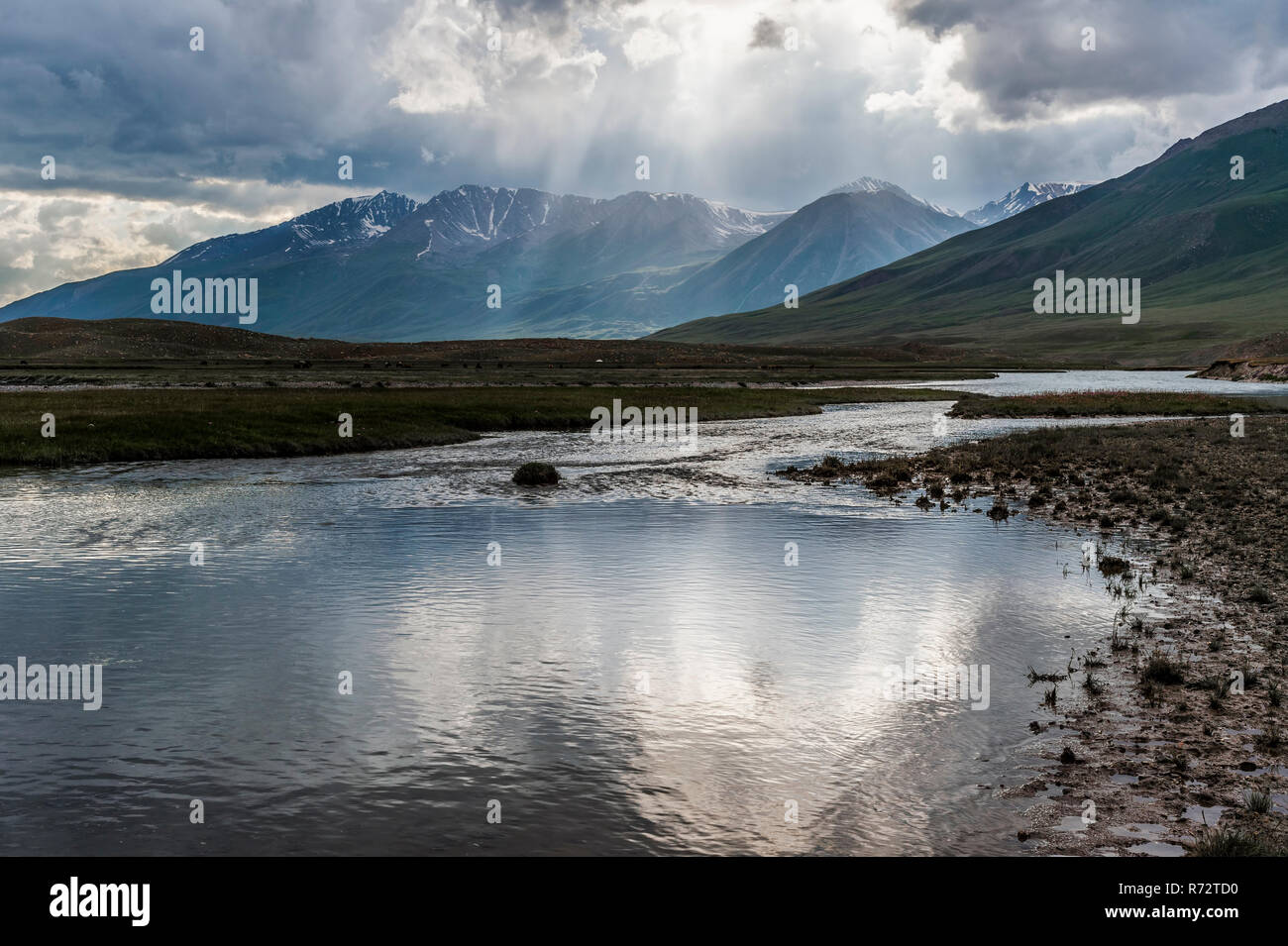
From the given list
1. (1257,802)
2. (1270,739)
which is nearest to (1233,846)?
(1257,802)

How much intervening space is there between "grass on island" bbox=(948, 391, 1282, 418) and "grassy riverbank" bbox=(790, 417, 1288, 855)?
41703 millimetres

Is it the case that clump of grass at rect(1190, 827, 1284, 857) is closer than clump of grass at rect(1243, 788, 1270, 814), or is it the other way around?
clump of grass at rect(1190, 827, 1284, 857)

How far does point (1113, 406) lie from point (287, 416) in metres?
69.2

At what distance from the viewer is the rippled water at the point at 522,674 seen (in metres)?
11.5

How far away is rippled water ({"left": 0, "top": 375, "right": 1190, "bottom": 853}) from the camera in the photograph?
11.5 metres

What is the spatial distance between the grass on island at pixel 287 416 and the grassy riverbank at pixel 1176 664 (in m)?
34.7
